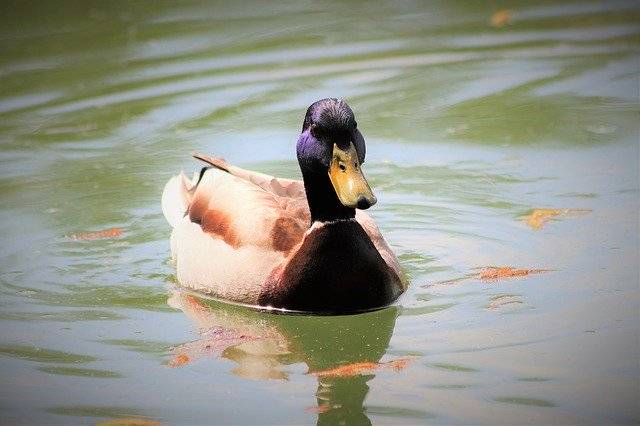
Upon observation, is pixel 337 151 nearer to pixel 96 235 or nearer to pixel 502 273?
pixel 502 273

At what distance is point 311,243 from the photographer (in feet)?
23.5

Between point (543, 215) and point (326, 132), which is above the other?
point (326, 132)

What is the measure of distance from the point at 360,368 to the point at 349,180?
3.16ft

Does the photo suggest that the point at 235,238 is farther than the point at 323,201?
Yes

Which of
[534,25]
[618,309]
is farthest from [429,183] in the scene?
[534,25]

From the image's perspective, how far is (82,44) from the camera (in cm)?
1371

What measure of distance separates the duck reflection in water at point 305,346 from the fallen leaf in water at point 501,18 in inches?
283

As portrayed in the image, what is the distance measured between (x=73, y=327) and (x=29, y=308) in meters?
0.43

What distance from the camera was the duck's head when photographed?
673 cm

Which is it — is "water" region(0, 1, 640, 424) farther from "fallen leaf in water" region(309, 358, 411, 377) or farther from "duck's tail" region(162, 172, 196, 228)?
"duck's tail" region(162, 172, 196, 228)

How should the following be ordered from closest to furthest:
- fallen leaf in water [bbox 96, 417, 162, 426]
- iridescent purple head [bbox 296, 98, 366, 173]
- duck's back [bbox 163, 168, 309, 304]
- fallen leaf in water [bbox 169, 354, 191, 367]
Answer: fallen leaf in water [bbox 96, 417, 162, 426]
fallen leaf in water [bbox 169, 354, 191, 367]
iridescent purple head [bbox 296, 98, 366, 173]
duck's back [bbox 163, 168, 309, 304]

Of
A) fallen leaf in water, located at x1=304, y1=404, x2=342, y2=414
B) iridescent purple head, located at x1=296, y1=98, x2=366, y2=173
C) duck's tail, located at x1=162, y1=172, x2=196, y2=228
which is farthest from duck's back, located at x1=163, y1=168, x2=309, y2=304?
fallen leaf in water, located at x1=304, y1=404, x2=342, y2=414

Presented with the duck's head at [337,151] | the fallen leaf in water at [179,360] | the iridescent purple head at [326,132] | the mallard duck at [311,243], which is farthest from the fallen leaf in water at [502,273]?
the fallen leaf in water at [179,360]

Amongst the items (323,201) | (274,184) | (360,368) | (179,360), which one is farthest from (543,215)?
(179,360)
